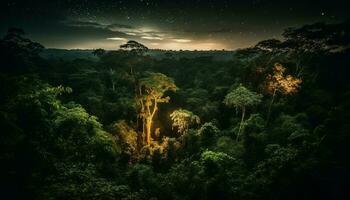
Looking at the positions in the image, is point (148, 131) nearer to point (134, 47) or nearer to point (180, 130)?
point (180, 130)

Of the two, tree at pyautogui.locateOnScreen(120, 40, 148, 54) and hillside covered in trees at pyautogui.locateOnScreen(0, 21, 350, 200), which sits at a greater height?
tree at pyautogui.locateOnScreen(120, 40, 148, 54)

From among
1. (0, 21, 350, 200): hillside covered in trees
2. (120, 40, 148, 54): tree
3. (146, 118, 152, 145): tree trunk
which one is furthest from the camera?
(146, 118, 152, 145): tree trunk

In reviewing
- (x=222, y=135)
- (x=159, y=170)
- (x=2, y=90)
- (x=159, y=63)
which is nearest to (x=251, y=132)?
(x=222, y=135)

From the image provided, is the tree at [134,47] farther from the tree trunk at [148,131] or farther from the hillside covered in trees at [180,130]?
the tree trunk at [148,131]

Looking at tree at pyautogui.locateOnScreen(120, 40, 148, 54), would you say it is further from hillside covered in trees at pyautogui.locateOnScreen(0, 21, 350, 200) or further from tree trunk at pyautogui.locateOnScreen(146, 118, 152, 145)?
tree trunk at pyautogui.locateOnScreen(146, 118, 152, 145)

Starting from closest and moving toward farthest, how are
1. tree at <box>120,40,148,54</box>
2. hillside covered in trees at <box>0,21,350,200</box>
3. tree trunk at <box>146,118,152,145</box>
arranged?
hillside covered in trees at <box>0,21,350,200</box>
tree at <box>120,40,148,54</box>
tree trunk at <box>146,118,152,145</box>

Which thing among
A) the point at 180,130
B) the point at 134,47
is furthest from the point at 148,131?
the point at 134,47

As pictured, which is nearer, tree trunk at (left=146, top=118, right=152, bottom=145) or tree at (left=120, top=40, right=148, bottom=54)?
tree at (left=120, top=40, right=148, bottom=54)

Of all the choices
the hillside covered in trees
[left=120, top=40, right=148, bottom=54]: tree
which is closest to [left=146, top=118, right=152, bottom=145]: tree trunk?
the hillside covered in trees

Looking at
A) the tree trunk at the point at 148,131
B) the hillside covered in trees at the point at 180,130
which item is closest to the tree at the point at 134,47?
the hillside covered in trees at the point at 180,130
